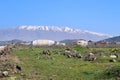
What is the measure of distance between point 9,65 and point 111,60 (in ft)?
61.6

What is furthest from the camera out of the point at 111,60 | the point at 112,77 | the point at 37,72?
the point at 111,60

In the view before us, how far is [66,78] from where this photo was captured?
108 feet

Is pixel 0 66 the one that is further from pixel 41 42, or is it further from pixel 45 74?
pixel 41 42

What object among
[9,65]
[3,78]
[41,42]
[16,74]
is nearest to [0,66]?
[9,65]

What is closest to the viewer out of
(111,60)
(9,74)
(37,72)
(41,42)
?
(9,74)

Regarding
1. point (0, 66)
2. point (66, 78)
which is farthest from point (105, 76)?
point (0, 66)

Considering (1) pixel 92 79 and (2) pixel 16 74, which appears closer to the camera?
(1) pixel 92 79

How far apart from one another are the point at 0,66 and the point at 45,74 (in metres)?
5.16

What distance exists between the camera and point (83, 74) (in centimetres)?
3622

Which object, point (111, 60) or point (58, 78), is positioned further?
point (111, 60)

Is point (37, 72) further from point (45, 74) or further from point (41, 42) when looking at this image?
point (41, 42)

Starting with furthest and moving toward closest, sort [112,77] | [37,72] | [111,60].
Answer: [111,60] < [37,72] < [112,77]

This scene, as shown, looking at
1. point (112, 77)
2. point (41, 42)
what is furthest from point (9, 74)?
point (41, 42)

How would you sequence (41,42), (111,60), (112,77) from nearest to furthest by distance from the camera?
1. (112,77)
2. (111,60)
3. (41,42)
